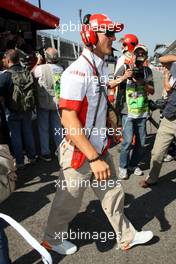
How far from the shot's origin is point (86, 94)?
2.53 meters

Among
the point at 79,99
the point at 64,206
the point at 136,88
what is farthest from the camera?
the point at 136,88

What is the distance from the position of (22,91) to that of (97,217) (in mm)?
2132

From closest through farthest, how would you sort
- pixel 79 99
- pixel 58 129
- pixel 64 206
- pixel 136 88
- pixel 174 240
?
pixel 79 99
pixel 64 206
pixel 174 240
pixel 136 88
pixel 58 129

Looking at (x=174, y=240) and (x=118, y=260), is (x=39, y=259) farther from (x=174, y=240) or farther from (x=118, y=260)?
(x=174, y=240)

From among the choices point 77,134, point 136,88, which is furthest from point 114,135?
point 136,88

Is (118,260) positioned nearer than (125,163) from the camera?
Yes

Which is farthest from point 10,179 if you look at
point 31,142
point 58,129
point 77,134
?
point 58,129

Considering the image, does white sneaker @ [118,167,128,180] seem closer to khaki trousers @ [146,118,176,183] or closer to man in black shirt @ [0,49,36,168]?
khaki trousers @ [146,118,176,183]

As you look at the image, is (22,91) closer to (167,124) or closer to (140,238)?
(167,124)

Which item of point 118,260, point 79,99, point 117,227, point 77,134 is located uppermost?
point 79,99

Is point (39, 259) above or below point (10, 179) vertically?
below

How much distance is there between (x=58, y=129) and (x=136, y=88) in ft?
5.65

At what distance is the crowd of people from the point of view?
8.24 ft

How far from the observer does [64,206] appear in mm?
2857
